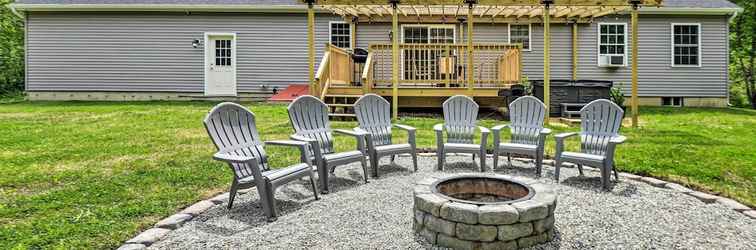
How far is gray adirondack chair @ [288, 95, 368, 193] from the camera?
4.22 m

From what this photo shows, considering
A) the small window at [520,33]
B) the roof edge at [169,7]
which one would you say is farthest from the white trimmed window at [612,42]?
the roof edge at [169,7]

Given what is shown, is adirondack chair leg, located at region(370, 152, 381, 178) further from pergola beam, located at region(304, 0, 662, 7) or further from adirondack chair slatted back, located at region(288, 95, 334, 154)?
pergola beam, located at region(304, 0, 662, 7)

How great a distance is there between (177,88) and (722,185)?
43.4ft

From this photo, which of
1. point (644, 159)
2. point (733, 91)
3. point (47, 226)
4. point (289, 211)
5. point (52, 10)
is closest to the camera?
point (47, 226)

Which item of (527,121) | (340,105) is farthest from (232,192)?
(340,105)

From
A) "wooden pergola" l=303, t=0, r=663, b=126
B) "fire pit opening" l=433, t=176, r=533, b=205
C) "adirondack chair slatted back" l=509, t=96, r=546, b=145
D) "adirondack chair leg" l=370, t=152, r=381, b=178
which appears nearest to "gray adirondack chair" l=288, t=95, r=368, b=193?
"adirondack chair leg" l=370, t=152, r=381, b=178

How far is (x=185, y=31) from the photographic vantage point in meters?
13.4

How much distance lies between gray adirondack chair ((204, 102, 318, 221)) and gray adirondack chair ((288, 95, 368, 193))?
0.81ft

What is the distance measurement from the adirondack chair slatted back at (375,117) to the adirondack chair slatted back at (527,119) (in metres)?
1.51

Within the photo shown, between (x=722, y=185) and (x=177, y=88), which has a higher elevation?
(x=177, y=88)

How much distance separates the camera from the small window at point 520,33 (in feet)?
43.2

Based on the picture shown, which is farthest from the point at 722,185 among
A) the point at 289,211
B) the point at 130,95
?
the point at 130,95

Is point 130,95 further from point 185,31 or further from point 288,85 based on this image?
point 288,85

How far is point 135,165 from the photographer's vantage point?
502cm
